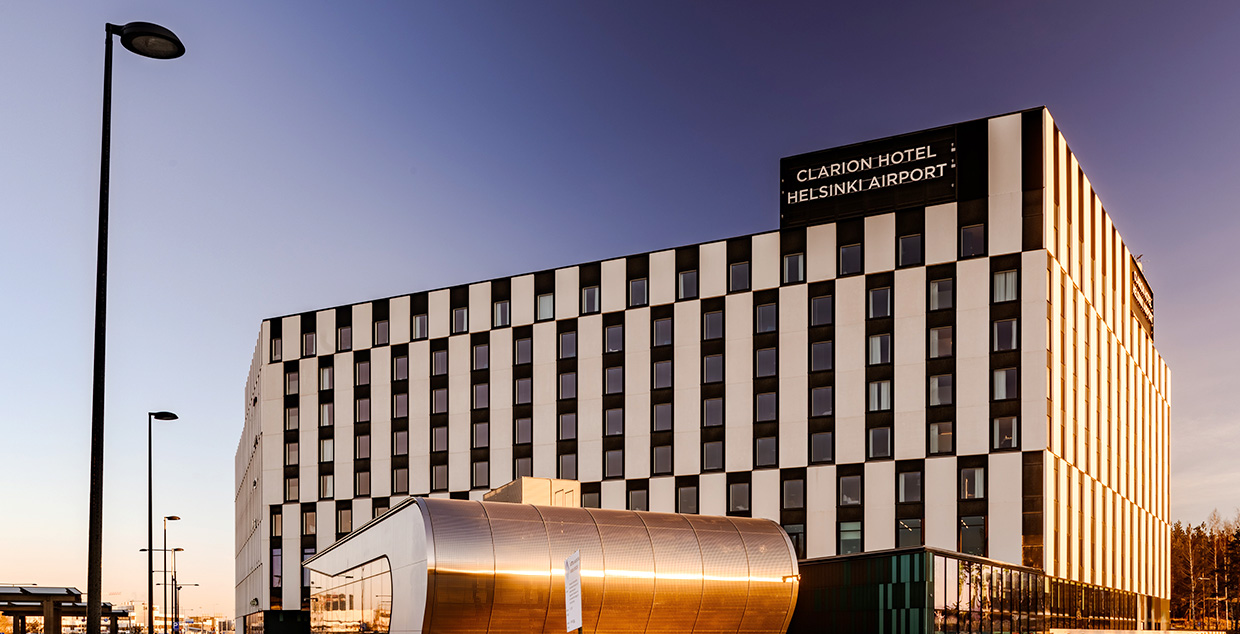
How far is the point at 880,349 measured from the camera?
59.4m

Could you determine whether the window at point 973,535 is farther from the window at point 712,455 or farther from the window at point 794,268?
the window at point 794,268

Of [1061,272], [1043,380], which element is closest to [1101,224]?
[1061,272]

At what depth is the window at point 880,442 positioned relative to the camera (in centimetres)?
5853

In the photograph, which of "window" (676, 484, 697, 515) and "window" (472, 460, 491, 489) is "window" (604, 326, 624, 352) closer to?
"window" (676, 484, 697, 515)

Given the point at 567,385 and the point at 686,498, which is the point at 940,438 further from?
the point at 567,385

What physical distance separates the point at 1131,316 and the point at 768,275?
28229mm

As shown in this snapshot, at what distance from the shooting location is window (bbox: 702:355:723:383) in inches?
2527

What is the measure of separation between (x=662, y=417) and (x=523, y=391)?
1003cm

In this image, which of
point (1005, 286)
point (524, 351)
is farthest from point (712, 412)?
point (1005, 286)

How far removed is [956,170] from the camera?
57719 mm

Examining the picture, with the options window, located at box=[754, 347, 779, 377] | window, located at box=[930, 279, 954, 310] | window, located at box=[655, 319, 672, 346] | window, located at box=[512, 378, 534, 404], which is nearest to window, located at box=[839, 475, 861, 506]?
window, located at box=[754, 347, 779, 377]

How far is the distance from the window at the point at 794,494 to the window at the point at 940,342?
972 centimetres

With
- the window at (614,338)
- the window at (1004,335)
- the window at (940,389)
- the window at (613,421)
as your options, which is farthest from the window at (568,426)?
the window at (1004,335)

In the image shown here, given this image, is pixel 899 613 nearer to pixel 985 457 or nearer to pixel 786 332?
pixel 985 457
